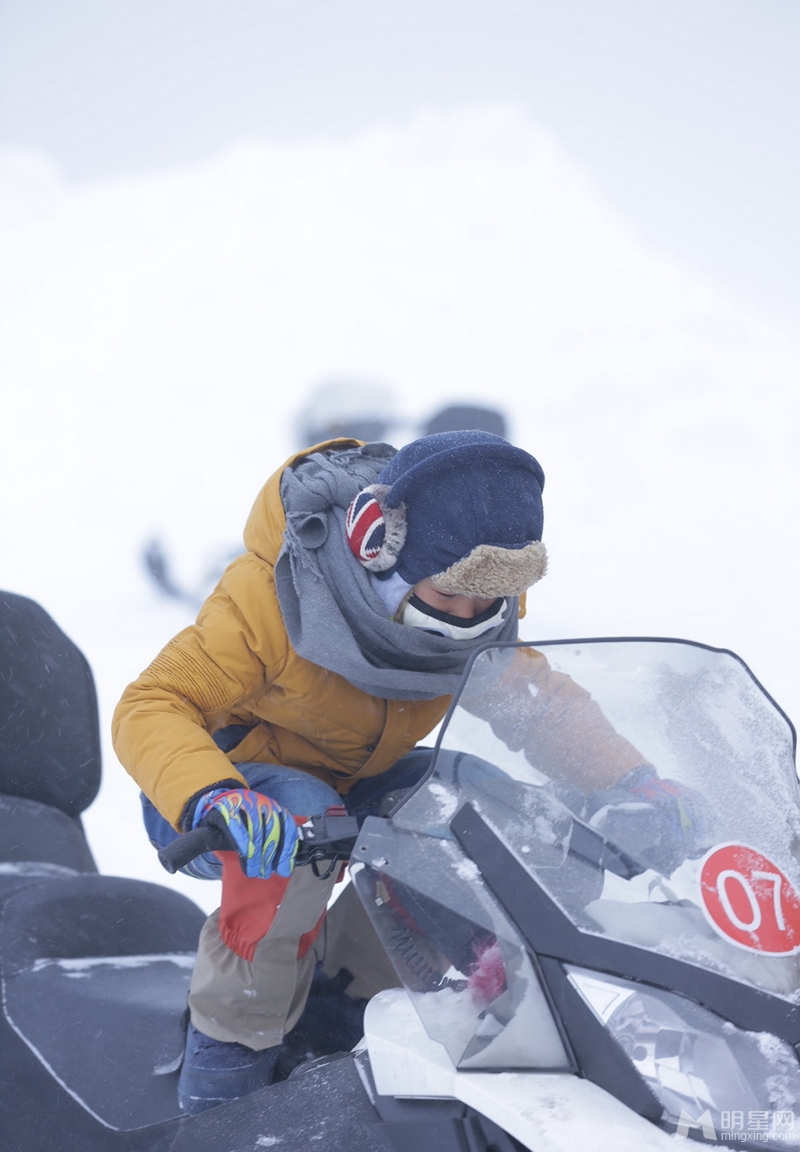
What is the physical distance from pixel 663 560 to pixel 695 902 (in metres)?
3.67

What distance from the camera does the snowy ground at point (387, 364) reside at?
14.5ft

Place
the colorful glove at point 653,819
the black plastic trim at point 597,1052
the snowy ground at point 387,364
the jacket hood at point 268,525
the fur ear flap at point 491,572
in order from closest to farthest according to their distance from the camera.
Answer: the black plastic trim at point 597,1052 → the colorful glove at point 653,819 → the fur ear flap at point 491,572 → the jacket hood at point 268,525 → the snowy ground at point 387,364

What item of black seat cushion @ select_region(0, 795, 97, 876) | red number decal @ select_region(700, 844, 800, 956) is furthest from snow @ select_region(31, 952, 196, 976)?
red number decal @ select_region(700, 844, 800, 956)

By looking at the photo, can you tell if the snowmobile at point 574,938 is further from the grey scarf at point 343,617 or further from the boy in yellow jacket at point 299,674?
the grey scarf at point 343,617

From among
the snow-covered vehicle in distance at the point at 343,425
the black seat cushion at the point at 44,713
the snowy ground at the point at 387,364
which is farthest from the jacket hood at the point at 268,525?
the snow-covered vehicle in distance at the point at 343,425

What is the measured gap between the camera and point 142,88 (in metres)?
6.28

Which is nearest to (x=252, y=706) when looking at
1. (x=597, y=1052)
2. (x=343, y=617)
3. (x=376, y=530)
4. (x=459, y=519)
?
(x=343, y=617)

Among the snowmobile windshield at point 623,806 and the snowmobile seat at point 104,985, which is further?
the snowmobile seat at point 104,985

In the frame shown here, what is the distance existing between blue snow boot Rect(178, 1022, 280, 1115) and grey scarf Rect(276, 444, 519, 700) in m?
0.56

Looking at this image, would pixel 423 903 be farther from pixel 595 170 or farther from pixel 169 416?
pixel 595 170

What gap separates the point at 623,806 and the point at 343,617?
0.64 meters

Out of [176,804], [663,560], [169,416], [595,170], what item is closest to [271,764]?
[176,804]

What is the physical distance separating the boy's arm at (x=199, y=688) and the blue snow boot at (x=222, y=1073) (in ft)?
1.28

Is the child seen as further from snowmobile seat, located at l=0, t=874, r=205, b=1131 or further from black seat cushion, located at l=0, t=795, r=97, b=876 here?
black seat cushion, located at l=0, t=795, r=97, b=876
